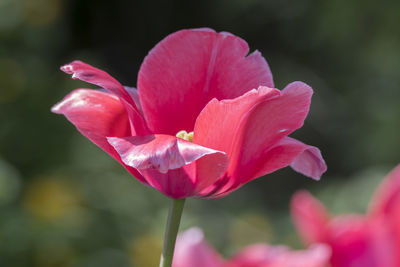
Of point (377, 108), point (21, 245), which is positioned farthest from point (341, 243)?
point (377, 108)

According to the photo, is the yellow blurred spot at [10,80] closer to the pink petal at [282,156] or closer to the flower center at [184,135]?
the flower center at [184,135]

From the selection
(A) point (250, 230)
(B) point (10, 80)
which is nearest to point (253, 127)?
(A) point (250, 230)

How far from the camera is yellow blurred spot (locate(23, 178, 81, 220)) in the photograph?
90.9 inches

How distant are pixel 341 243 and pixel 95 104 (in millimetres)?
292

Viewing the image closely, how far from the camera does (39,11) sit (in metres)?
3.51

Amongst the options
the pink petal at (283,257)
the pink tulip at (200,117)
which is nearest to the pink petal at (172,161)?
the pink tulip at (200,117)

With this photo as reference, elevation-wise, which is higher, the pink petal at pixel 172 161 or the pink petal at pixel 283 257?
the pink petal at pixel 172 161

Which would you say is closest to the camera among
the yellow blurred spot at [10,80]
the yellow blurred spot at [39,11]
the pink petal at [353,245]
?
the pink petal at [353,245]

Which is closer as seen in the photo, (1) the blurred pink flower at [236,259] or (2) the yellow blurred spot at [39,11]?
(1) the blurred pink flower at [236,259]

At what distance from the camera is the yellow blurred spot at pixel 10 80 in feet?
9.72

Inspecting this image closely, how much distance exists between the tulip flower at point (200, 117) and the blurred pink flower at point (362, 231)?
0.14 metres

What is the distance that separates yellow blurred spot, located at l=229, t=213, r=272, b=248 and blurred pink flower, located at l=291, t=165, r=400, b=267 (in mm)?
1849

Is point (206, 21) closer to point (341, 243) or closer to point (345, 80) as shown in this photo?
point (345, 80)

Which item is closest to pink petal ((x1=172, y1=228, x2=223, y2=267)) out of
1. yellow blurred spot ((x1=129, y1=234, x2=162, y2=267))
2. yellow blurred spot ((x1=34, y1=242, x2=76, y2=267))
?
yellow blurred spot ((x1=129, y1=234, x2=162, y2=267))
